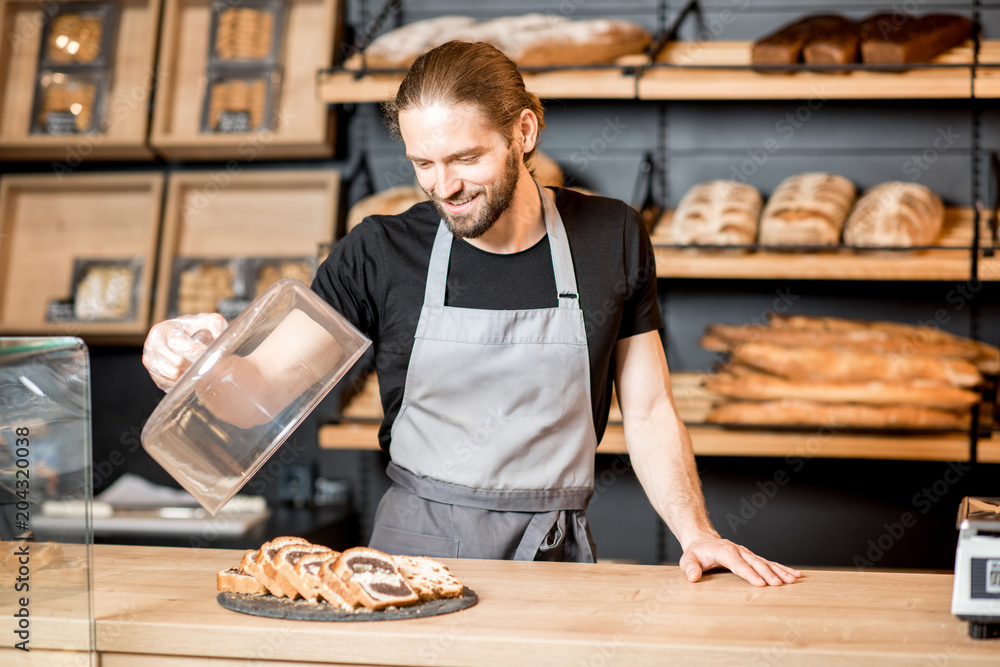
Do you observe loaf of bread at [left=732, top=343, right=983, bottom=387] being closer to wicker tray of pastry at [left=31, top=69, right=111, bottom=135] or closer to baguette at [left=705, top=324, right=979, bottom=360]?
baguette at [left=705, top=324, right=979, bottom=360]

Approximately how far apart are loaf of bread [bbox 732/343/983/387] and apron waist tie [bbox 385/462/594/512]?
3.18ft

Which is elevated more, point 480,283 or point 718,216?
point 718,216

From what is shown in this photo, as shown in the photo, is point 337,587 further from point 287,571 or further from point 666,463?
point 666,463

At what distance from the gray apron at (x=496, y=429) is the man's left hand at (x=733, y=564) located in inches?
10.7

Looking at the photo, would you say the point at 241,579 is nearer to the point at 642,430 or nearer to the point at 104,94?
the point at 642,430

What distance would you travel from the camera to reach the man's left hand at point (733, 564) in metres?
1.27

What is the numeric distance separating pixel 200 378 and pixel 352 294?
22.9 inches

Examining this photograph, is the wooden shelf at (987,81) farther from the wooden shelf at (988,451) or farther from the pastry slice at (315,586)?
the pastry slice at (315,586)

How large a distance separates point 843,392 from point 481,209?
125cm

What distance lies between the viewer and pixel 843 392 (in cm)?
232

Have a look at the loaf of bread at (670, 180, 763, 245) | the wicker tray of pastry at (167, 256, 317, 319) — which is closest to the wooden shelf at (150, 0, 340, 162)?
the wicker tray of pastry at (167, 256, 317, 319)

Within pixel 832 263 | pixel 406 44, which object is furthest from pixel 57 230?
pixel 832 263

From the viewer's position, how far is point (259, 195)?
9.39ft

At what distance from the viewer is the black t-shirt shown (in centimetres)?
161
